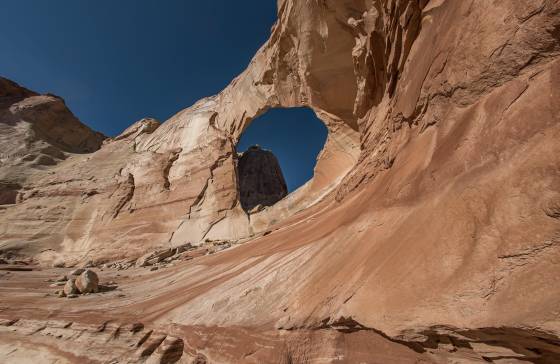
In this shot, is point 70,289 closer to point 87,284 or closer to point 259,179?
point 87,284

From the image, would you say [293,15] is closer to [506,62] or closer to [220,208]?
[220,208]

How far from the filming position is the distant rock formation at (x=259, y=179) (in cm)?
2494

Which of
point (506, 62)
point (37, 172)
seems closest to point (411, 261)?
point (506, 62)

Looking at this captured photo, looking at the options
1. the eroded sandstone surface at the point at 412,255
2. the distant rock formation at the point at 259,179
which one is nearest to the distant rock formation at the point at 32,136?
the distant rock formation at the point at 259,179

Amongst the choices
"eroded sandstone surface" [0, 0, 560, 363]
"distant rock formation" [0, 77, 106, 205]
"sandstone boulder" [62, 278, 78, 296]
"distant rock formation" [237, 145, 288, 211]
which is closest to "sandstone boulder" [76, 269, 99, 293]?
"sandstone boulder" [62, 278, 78, 296]

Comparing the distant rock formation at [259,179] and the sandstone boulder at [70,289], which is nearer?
the sandstone boulder at [70,289]

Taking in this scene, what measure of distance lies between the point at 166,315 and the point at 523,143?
378 cm

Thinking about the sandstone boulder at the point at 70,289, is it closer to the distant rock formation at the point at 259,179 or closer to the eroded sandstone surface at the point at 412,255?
the eroded sandstone surface at the point at 412,255

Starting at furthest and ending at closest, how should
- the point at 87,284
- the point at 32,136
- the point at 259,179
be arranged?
the point at 259,179
the point at 32,136
the point at 87,284

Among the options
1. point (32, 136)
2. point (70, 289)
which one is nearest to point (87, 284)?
point (70, 289)

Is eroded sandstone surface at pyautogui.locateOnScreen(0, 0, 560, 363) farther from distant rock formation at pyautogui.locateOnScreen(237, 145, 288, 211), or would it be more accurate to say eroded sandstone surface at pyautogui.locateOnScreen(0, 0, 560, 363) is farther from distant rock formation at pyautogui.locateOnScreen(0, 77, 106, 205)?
distant rock formation at pyautogui.locateOnScreen(237, 145, 288, 211)

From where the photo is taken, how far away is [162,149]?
1730cm

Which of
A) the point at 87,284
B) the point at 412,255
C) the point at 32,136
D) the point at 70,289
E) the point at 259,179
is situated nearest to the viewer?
the point at 412,255

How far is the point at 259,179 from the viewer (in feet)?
84.9
